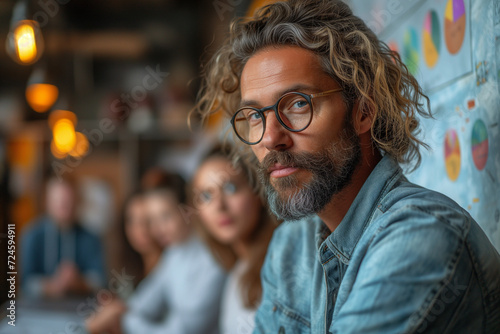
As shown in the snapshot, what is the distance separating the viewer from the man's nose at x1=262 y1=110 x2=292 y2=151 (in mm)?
847

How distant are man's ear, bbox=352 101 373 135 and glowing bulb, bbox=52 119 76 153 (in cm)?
224

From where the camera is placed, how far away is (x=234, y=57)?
105 centimetres

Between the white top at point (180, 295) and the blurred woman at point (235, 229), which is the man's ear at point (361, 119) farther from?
the white top at point (180, 295)

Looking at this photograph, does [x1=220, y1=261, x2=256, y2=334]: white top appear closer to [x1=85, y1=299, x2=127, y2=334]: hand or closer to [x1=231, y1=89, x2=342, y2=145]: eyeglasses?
[x1=85, y1=299, x2=127, y2=334]: hand

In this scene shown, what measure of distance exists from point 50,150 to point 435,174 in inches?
108

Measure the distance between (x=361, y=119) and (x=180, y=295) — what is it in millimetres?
1485

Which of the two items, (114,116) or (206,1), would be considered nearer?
(114,116)

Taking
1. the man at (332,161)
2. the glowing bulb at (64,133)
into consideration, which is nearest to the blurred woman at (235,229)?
the man at (332,161)

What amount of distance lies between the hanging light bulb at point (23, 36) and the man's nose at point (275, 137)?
4.49 ft

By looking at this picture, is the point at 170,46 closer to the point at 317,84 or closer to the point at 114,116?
the point at 114,116

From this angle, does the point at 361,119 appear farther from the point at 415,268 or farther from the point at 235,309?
the point at 235,309

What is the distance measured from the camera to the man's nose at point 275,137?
85 cm

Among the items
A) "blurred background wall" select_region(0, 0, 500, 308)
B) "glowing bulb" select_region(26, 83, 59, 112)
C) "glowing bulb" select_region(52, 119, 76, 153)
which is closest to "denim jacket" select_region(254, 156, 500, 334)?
"blurred background wall" select_region(0, 0, 500, 308)

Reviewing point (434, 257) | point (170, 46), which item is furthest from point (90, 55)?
point (434, 257)
